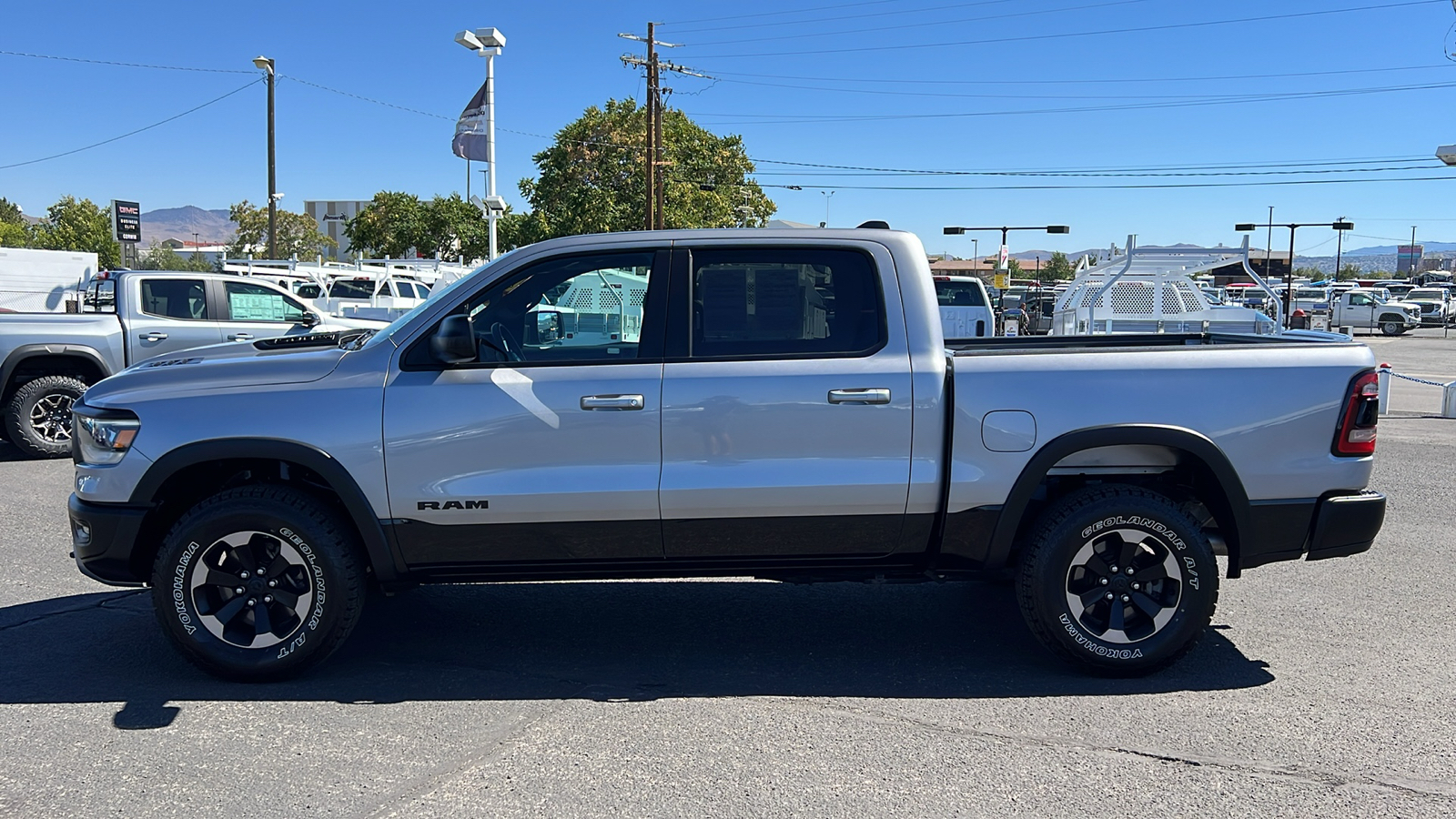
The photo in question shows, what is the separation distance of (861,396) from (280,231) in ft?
319

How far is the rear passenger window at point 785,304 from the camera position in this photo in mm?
4629

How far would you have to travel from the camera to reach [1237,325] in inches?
686

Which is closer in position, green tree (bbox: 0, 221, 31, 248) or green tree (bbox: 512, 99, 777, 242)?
green tree (bbox: 512, 99, 777, 242)

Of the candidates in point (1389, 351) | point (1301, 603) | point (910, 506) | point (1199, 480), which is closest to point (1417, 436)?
point (1301, 603)

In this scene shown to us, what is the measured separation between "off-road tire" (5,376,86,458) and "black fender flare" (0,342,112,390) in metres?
0.19

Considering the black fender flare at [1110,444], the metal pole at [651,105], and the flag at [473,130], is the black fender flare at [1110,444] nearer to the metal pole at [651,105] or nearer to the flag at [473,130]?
the flag at [473,130]

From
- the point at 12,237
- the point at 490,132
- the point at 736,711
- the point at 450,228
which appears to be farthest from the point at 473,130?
the point at 12,237

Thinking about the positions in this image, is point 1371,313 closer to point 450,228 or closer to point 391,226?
point 450,228

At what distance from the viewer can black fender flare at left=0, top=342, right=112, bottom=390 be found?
33.8ft

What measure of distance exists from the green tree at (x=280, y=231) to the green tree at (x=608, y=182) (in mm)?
47931

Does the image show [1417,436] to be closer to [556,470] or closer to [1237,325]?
[1237,325]

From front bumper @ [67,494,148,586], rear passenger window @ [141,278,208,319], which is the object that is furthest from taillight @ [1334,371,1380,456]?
rear passenger window @ [141,278,208,319]

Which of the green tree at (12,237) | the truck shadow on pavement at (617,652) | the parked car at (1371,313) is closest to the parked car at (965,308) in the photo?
the truck shadow on pavement at (617,652)

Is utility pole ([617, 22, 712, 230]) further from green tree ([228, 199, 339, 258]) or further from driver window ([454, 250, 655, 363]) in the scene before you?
green tree ([228, 199, 339, 258])
